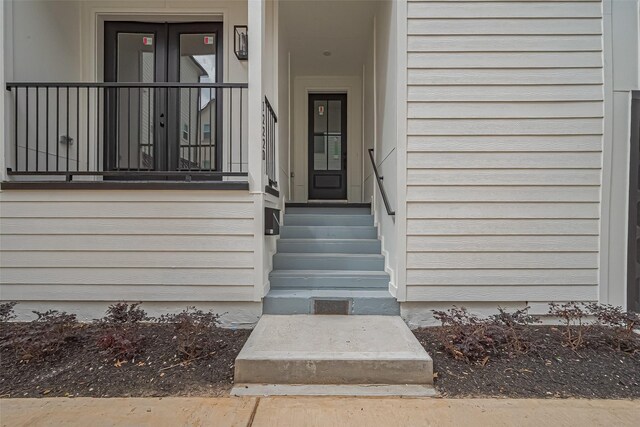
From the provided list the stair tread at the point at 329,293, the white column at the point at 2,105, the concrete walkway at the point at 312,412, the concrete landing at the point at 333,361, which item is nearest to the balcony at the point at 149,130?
the white column at the point at 2,105

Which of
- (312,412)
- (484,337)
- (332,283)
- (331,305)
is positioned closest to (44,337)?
(312,412)

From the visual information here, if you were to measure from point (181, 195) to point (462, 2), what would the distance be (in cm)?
288

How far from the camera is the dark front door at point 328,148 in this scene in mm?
6012

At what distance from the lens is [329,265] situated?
138 inches

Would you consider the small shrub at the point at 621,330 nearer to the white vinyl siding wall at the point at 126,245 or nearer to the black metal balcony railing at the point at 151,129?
the white vinyl siding wall at the point at 126,245

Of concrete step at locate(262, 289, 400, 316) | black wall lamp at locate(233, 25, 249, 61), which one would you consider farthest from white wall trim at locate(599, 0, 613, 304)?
Answer: black wall lamp at locate(233, 25, 249, 61)

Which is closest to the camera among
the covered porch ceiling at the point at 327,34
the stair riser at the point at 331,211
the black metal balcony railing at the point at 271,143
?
the black metal balcony railing at the point at 271,143

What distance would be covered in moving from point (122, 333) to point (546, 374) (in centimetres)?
281

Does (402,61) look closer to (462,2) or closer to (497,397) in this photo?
(462,2)

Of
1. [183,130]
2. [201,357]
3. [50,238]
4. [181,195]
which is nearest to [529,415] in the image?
[201,357]

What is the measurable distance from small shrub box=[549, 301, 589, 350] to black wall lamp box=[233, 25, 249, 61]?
12.8 ft

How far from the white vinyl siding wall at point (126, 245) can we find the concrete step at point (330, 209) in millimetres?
1390

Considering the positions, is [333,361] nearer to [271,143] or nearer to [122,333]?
[122,333]

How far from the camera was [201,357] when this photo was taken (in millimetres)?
2385
